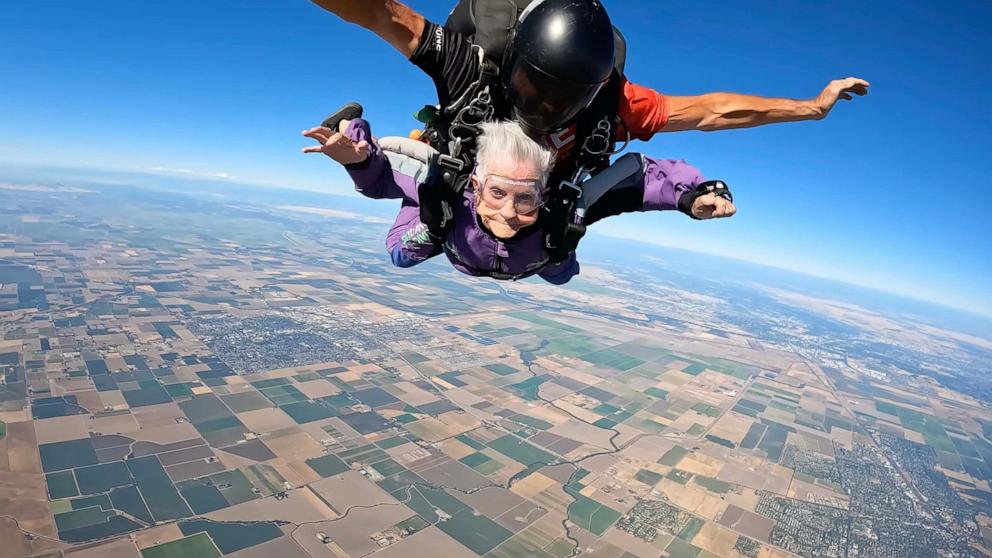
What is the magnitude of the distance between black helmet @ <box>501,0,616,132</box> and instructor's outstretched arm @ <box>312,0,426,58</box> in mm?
492

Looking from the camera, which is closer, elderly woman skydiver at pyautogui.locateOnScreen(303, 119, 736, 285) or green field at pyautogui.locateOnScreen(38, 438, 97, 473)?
elderly woman skydiver at pyautogui.locateOnScreen(303, 119, 736, 285)

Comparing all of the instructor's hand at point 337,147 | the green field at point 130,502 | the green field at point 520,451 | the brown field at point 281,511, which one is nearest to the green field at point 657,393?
the green field at point 520,451

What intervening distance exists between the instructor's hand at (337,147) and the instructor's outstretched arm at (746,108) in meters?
1.79

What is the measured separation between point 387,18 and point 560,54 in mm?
813

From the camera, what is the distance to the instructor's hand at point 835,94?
7.80 feet

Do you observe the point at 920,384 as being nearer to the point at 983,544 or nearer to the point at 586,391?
the point at 983,544

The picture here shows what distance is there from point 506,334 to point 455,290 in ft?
69.4

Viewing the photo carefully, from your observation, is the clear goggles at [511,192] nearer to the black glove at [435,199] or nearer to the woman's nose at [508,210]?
the woman's nose at [508,210]

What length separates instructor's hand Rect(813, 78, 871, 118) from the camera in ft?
7.80

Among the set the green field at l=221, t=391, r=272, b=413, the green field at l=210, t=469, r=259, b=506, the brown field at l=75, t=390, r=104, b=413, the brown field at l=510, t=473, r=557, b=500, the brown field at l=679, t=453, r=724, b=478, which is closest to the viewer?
the green field at l=210, t=469, r=259, b=506

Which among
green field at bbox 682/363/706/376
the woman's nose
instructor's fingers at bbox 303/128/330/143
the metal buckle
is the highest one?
the metal buckle

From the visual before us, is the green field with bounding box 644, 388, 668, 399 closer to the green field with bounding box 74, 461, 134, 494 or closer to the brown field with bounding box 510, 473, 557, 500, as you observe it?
the brown field with bounding box 510, 473, 557, 500

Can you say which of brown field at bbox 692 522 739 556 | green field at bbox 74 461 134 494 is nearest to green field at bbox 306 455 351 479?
green field at bbox 74 461 134 494

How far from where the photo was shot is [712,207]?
233cm
